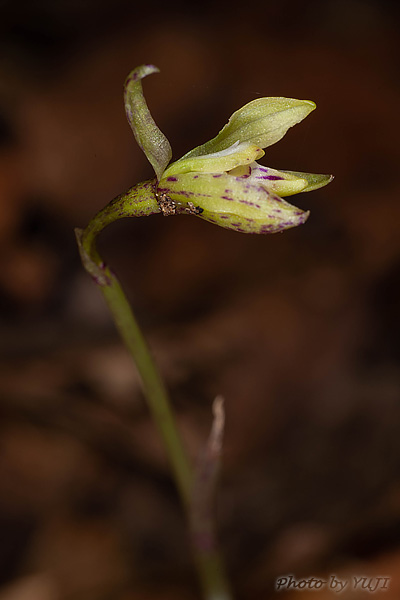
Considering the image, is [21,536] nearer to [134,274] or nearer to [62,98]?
[134,274]

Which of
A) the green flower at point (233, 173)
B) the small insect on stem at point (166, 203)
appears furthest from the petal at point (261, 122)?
the small insect on stem at point (166, 203)

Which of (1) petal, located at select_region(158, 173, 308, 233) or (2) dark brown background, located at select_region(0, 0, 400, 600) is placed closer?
(1) petal, located at select_region(158, 173, 308, 233)

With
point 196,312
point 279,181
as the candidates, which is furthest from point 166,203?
point 196,312

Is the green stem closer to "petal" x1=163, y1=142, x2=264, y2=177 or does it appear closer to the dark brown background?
"petal" x1=163, y1=142, x2=264, y2=177

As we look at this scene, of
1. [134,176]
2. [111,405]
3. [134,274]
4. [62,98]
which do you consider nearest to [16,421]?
[111,405]

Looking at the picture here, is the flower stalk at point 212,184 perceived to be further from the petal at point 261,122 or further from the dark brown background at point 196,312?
the dark brown background at point 196,312

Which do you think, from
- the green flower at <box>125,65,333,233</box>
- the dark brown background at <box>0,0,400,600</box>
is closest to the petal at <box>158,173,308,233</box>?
the green flower at <box>125,65,333,233</box>

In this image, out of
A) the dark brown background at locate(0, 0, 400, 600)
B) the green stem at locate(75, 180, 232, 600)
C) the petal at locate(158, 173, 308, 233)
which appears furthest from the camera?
the dark brown background at locate(0, 0, 400, 600)

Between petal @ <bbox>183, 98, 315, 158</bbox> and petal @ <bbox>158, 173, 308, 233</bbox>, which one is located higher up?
petal @ <bbox>183, 98, 315, 158</bbox>
